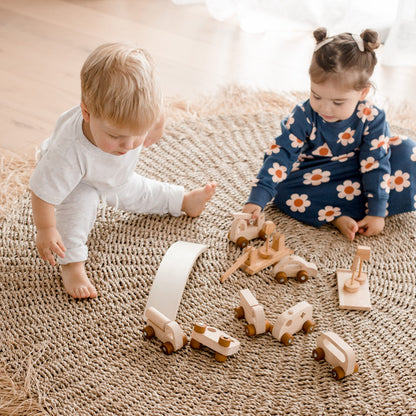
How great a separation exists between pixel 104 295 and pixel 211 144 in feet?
1.79

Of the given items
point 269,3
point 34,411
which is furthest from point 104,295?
point 269,3

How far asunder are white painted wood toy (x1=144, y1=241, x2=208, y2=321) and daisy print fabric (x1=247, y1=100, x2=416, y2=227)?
23 centimetres

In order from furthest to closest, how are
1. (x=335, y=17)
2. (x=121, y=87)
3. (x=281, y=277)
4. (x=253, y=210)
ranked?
(x=335, y=17)
(x=253, y=210)
(x=281, y=277)
(x=121, y=87)

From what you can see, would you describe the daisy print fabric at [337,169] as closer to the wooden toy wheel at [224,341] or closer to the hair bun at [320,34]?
the hair bun at [320,34]

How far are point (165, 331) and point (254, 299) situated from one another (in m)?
0.16

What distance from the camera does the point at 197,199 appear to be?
1290 mm

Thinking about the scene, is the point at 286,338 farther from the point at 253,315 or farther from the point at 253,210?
the point at 253,210

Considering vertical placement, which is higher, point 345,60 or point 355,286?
point 345,60

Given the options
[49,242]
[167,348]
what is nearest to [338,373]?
[167,348]

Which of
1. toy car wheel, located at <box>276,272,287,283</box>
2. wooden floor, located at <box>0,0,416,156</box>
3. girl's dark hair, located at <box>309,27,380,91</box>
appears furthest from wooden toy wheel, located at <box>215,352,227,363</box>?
wooden floor, located at <box>0,0,416,156</box>

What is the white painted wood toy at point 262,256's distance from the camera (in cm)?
116

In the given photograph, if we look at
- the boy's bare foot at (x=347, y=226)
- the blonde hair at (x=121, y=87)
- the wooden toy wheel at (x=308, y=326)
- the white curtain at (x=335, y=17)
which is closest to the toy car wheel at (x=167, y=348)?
the wooden toy wheel at (x=308, y=326)

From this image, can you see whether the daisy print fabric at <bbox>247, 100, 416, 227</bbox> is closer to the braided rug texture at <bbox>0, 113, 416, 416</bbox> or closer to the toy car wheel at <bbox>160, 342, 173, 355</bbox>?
the braided rug texture at <bbox>0, 113, 416, 416</bbox>

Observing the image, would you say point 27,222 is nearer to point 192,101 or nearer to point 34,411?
point 34,411
